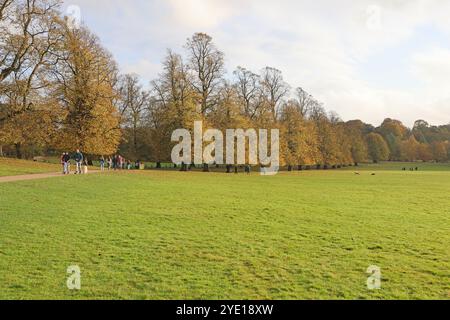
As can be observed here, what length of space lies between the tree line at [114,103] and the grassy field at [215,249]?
23.0m

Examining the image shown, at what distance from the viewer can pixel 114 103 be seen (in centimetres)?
5216

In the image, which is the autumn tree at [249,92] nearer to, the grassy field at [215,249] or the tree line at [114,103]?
the tree line at [114,103]

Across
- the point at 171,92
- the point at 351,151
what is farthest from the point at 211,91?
the point at 351,151

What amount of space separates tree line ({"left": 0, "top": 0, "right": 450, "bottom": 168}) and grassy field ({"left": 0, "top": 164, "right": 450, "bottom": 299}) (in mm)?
22995

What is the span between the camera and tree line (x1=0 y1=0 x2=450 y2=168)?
35688mm

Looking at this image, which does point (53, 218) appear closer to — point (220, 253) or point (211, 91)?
point (220, 253)

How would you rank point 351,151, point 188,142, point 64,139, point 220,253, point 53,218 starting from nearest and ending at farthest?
point 220,253 → point 53,218 → point 64,139 → point 188,142 → point 351,151

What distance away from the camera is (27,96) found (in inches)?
1443

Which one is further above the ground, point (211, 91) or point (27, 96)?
point (211, 91)

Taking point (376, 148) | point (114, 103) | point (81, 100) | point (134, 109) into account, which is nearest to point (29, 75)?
point (81, 100)

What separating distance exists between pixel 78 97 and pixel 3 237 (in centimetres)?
3270

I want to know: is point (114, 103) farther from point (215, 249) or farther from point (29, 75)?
point (215, 249)

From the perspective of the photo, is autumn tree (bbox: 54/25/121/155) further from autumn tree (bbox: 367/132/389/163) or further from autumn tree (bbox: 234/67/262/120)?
autumn tree (bbox: 367/132/389/163)
